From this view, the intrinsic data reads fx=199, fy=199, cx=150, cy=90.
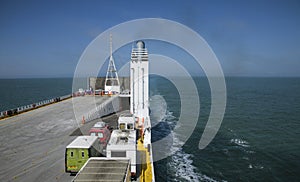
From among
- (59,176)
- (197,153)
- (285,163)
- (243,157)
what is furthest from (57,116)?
(285,163)

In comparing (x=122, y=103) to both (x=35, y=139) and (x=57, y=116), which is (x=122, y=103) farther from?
(x=35, y=139)

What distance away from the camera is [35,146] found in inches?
541

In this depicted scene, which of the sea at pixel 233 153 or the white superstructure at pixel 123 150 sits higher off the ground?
the white superstructure at pixel 123 150

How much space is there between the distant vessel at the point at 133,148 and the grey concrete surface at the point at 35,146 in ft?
8.63

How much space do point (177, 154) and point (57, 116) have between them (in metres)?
14.0

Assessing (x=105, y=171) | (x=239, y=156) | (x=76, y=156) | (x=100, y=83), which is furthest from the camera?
(x=100, y=83)

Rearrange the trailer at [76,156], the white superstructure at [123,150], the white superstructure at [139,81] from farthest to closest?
1. the white superstructure at [139,81]
2. the trailer at [76,156]
3. the white superstructure at [123,150]

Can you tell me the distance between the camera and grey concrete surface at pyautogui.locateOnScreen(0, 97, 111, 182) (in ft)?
33.4

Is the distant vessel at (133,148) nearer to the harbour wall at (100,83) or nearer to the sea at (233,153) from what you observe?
the sea at (233,153)

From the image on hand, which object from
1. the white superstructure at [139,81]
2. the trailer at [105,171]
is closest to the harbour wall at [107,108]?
the white superstructure at [139,81]

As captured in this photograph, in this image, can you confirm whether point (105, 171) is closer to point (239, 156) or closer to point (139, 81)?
point (139, 81)

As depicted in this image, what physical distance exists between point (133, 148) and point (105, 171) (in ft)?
7.44

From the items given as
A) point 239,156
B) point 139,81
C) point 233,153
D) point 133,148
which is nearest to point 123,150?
point 133,148

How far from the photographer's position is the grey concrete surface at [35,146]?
10.2 meters
